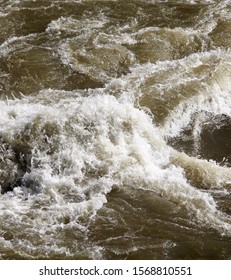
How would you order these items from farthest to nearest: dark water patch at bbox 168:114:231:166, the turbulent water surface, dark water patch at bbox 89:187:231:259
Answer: dark water patch at bbox 168:114:231:166 < the turbulent water surface < dark water patch at bbox 89:187:231:259

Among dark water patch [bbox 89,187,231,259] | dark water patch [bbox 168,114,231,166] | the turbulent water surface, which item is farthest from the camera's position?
dark water patch [bbox 168,114,231,166]

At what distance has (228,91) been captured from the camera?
304 inches

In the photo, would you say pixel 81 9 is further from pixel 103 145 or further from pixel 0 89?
pixel 103 145

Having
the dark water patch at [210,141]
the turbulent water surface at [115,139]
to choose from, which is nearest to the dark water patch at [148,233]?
the turbulent water surface at [115,139]

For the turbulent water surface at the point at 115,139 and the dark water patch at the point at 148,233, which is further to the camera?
the turbulent water surface at the point at 115,139

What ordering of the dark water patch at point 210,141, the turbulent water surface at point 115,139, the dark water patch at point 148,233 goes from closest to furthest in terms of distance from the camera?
the dark water patch at point 148,233 → the turbulent water surface at point 115,139 → the dark water patch at point 210,141

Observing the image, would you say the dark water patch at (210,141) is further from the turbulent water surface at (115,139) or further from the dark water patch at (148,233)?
the dark water patch at (148,233)

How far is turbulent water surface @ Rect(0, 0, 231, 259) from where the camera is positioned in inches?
198

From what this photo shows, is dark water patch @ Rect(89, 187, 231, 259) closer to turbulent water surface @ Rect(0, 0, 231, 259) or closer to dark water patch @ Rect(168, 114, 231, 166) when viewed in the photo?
turbulent water surface @ Rect(0, 0, 231, 259)

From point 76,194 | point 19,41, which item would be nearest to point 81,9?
point 19,41

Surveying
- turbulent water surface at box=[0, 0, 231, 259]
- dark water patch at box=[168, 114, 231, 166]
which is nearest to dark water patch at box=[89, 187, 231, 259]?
turbulent water surface at box=[0, 0, 231, 259]

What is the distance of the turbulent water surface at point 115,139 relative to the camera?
5031 mm

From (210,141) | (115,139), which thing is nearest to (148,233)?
(115,139)

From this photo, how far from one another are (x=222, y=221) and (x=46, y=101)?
10.8 ft
